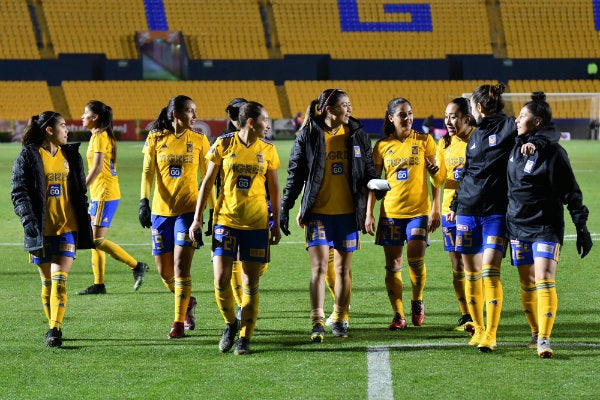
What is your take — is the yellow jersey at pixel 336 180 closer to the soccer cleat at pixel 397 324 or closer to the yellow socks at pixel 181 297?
the soccer cleat at pixel 397 324

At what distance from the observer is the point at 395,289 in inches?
344

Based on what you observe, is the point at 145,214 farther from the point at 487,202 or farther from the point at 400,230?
the point at 487,202

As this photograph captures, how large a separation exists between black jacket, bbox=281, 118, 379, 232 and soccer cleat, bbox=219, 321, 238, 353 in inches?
40.7

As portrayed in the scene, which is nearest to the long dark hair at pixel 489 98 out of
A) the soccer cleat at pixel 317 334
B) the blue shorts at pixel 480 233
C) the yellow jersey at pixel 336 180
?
the blue shorts at pixel 480 233

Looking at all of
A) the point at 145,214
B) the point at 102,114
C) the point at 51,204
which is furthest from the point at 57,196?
the point at 102,114

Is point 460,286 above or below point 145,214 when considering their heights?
below

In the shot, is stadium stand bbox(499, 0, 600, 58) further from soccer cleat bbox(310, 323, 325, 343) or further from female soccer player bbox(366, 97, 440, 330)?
soccer cleat bbox(310, 323, 325, 343)

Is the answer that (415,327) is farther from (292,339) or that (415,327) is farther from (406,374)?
(406,374)

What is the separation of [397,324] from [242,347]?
1610mm

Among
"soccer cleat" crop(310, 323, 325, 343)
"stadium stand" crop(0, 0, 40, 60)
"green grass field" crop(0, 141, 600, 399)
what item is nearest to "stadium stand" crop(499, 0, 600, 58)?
"stadium stand" crop(0, 0, 40, 60)

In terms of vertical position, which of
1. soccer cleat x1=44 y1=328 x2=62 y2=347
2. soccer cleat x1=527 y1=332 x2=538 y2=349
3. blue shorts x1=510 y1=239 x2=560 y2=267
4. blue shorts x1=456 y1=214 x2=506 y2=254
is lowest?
soccer cleat x1=527 y1=332 x2=538 y2=349

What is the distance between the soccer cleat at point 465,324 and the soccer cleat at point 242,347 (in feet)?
6.25

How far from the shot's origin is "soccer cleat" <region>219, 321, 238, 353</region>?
7723 mm

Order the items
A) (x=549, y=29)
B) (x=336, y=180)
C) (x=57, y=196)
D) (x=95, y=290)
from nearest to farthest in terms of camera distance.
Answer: (x=57, y=196) < (x=336, y=180) < (x=95, y=290) < (x=549, y=29)
